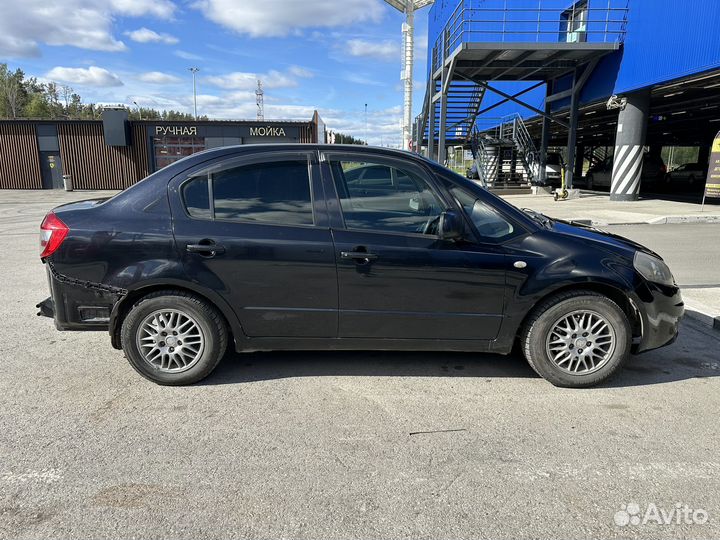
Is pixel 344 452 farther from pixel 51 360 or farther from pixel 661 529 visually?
pixel 51 360

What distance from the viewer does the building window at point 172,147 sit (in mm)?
30891

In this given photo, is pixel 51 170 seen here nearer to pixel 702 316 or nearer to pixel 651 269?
pixel 702 316

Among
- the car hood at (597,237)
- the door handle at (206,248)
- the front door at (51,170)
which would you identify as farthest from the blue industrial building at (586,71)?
the front door at (51,170)

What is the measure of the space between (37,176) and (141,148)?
275 inches

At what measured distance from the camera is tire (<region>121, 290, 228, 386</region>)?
357 centimetres

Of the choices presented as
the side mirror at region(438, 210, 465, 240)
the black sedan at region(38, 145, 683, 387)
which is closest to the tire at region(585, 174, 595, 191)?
the black sedan at region(38, 145, 683, 387)

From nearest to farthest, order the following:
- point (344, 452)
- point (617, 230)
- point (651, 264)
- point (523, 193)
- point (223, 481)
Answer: point (223, 481), point (344, 452), point (651, 264), point (617, 230), point (523, 193)

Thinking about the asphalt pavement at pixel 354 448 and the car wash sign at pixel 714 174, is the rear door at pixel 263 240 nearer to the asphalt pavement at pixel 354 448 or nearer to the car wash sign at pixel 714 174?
the asphalt pavement at pixel 354 448

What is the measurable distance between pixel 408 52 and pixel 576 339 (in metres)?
41.8

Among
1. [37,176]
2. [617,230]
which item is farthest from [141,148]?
[617,230]

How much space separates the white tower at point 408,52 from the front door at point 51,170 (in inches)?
945

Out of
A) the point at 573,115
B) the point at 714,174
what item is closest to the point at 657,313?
the point at 714,174

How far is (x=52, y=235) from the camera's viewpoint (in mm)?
3570

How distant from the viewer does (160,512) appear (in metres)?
2.37
